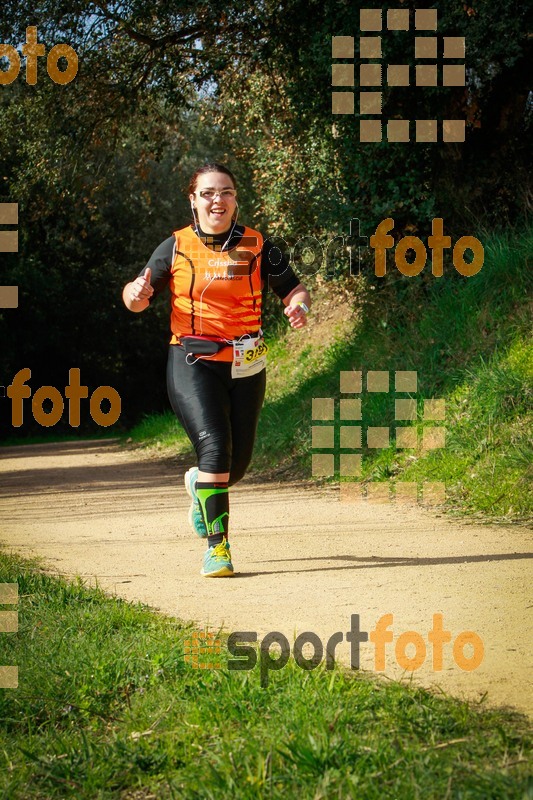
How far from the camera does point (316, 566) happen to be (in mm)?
5844

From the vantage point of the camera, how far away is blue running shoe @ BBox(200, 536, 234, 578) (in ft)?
18.2

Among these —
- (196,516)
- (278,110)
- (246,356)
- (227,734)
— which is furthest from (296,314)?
(278,110)

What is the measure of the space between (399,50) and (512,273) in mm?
2784

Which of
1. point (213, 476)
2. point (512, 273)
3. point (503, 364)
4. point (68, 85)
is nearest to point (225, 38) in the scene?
point (68, 85)

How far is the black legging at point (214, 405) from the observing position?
18.8ft

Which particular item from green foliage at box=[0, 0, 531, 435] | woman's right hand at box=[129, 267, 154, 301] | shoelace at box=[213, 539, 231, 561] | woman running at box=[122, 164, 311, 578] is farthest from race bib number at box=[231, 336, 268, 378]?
green foliage at box=[0, 0, 531, 435]

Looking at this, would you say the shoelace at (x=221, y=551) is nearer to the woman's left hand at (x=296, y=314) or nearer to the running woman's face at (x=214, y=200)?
the woman's left hand at (x=296, y=314)

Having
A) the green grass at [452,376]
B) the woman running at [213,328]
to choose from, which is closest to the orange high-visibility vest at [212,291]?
the woman running at [213,328]

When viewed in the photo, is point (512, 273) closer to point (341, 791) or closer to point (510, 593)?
point (510, 593)

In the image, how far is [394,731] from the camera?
2771 mm

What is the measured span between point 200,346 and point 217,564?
48.6 inches

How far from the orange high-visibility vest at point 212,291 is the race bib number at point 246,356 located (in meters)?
0.04

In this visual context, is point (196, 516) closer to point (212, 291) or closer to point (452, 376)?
point (212, 291)

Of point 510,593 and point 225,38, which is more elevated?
point 225,38
